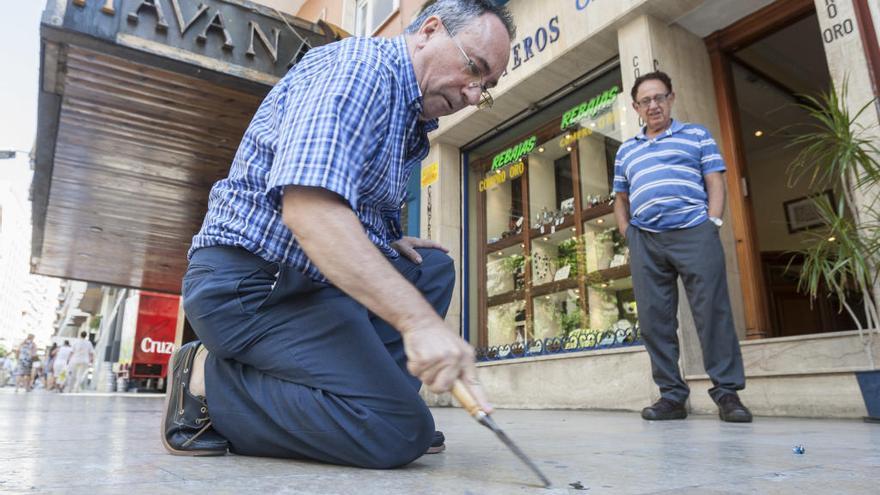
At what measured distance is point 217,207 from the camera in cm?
167

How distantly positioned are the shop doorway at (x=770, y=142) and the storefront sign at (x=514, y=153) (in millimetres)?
2074

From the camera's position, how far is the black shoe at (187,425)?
5.14 feet

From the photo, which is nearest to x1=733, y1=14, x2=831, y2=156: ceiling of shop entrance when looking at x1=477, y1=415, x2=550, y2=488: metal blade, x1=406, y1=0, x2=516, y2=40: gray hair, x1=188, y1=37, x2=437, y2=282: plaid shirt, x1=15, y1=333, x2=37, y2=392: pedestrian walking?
x1=406, y1=0, x2=516, y2=40: gray hair

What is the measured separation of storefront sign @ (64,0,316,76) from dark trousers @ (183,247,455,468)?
15.1ft

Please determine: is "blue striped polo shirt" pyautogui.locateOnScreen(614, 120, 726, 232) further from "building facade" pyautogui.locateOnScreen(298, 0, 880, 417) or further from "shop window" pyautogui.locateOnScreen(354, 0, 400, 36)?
"shop window" pyautogui.locateOnScreen(354, 0, 400, 36)

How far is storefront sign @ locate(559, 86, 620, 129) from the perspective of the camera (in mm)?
5578

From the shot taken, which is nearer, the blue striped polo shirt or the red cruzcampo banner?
the blue striped polo shirt

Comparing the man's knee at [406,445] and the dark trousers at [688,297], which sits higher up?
the dark trousers at [688,297]

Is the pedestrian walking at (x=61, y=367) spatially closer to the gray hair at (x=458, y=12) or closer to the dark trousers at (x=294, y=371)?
the dark trousers at (x=294, y=371)

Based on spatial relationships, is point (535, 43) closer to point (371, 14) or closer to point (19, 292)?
point (371, 14)

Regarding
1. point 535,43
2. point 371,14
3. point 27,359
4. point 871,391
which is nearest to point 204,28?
point 535,43

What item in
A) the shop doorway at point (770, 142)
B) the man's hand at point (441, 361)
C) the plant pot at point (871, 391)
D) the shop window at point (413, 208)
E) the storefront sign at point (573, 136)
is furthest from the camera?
the shop window at point (413, 208)

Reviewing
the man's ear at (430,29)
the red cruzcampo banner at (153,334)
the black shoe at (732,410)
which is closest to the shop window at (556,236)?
the black shoe at (732,410)

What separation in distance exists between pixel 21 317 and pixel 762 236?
13968 cm
